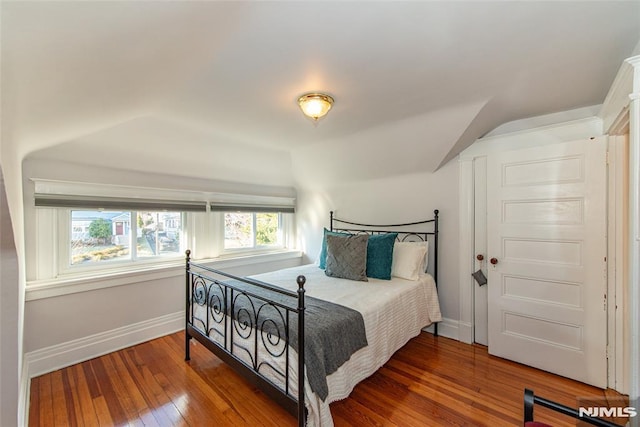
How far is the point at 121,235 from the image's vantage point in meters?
2.98

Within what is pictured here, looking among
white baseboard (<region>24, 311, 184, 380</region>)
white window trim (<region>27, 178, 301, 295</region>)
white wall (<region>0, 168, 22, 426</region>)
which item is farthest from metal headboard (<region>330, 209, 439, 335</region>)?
white wall (<region>0, 168, 22, 426</region>)

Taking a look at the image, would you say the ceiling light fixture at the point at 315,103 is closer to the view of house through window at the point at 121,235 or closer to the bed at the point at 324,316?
the bed at the point at 324,316

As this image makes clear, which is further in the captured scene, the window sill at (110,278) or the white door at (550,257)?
the window sill at (110,278)

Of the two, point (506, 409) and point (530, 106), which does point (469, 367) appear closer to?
point (506, 409)

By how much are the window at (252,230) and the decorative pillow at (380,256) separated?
2.00m

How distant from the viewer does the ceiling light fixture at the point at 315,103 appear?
6.56 feet

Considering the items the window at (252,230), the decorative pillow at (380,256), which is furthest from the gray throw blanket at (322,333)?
the window at (252,230)

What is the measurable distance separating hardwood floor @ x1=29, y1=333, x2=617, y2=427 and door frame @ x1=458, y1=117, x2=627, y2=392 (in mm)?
314

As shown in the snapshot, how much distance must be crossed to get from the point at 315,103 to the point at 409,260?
1.85m

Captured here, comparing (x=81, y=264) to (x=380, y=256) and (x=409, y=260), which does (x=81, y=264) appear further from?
(x=409, y=260)

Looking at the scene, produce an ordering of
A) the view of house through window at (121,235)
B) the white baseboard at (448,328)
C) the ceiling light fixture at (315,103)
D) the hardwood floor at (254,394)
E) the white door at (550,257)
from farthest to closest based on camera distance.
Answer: the white baseboard at (448,328) → the view of house through window at (121,235) → the white door at (550,257) → the ceiling light fixture at (315,103) → the hardwood floor at (254,394)

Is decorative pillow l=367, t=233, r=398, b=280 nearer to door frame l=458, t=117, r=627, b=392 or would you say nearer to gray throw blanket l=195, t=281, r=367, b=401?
door frame l=458, t=117, r=627, b=392

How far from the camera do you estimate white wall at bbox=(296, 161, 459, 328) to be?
3.02 m

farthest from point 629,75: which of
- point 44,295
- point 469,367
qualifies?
point 44,295
